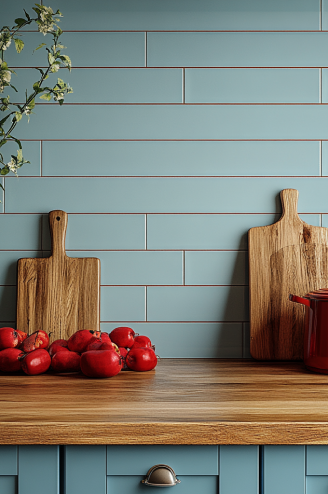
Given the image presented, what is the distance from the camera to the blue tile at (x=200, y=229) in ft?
3.98

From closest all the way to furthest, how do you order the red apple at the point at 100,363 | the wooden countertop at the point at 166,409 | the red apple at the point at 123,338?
the wooden countertop at the point at 166,409, the red apple at the point at 100,363, the red apple at the point at 123,338

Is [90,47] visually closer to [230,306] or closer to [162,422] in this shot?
[230,306]

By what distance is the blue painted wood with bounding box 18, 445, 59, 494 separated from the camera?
718 mm

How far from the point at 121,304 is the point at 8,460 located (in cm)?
55

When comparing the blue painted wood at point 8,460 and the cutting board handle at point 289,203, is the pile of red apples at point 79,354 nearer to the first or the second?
the blue painted wood at point 8,460

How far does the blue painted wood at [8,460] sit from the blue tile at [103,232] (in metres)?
0.61

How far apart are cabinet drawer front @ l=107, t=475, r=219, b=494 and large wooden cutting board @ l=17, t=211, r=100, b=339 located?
0.50 meters

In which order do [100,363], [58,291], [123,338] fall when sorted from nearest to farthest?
[100,363] → [123,338] → [58,291]

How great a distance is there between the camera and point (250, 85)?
121 centimetres

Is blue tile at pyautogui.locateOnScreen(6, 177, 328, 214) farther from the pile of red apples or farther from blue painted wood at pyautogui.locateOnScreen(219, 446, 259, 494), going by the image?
blue painted wood at pyautogui.locateOnScreen(219, 446, 259, 494)

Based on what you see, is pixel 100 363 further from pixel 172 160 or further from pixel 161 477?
pixel 172 160

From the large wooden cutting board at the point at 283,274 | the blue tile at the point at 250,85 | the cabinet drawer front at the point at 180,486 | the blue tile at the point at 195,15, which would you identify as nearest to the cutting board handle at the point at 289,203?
the large wooden cutting board at the point at 283,274

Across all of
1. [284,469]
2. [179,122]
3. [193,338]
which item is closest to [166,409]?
[284,469]

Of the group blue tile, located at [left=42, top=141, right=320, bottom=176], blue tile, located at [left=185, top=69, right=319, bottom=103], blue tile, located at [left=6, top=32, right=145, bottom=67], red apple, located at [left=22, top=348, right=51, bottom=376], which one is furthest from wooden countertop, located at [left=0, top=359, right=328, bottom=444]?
blue tile, located at [left=6, top=32, right=145, bottom=67]
